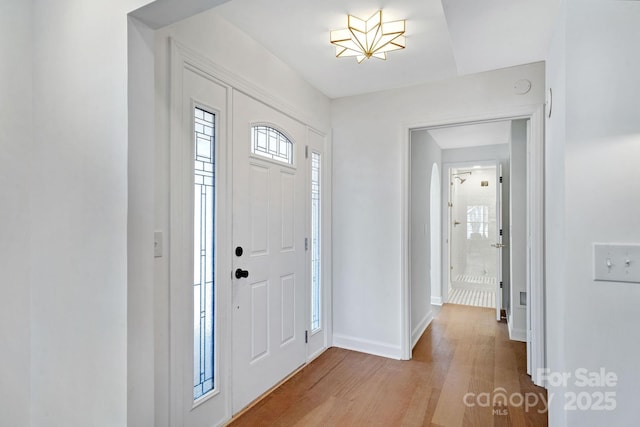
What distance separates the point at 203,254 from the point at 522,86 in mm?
2719

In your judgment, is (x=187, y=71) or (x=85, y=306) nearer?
(x=85, y=306)

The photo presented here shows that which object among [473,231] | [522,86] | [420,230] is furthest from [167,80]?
[473,231]

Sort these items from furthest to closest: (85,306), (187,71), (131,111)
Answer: (187,71), (85,306), (131,111)

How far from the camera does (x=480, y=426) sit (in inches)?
81.0

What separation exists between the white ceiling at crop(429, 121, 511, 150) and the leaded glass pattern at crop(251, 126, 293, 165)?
202 cm

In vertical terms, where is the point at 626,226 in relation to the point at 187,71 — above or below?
below

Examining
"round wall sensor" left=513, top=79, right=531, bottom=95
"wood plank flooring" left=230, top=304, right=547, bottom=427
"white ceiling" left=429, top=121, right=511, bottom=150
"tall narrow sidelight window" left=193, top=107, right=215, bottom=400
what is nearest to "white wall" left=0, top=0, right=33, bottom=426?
"tall narrow sidelight window" left=193, top=107, right=215, bottom=400

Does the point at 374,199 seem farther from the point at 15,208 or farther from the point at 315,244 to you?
the point at 15,208

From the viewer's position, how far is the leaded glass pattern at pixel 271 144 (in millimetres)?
2389

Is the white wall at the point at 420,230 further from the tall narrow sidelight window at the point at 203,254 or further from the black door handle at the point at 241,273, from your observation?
the tall narrow sidelight window at the point at 203,254

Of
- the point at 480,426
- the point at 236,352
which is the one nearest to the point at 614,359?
the point at 480,426

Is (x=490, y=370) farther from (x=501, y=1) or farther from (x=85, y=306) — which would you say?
(x=85, y=306)

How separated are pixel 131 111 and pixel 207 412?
1690 millimetres

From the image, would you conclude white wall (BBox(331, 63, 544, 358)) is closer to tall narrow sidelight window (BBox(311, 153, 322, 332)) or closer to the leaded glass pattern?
tall narrow sidelight window (BBox(311, 153, 322, 332))
